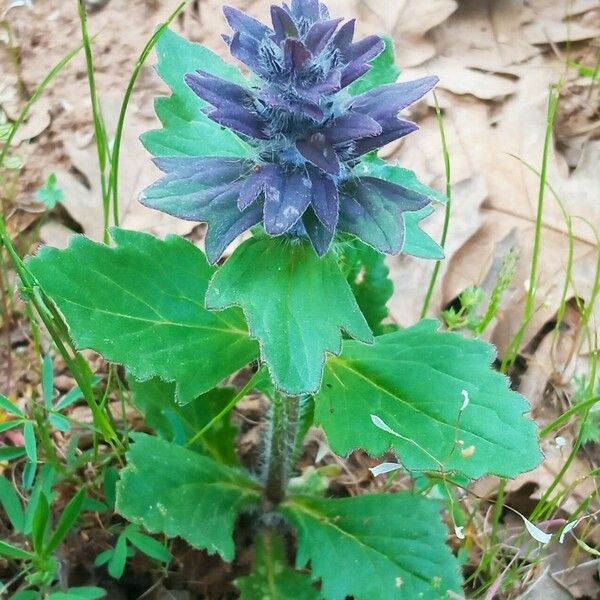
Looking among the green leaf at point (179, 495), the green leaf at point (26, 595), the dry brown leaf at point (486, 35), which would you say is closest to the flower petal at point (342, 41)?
the green leaf at point (179, 495)

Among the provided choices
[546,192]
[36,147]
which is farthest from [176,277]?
[546,192]

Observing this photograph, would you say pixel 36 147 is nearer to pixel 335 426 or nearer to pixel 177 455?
pixel 177 455

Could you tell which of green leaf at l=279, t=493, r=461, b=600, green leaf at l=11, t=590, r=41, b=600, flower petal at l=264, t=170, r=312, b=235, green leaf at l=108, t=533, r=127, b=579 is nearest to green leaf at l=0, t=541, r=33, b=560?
green leaf at l=11, t=590, r=41, b=600

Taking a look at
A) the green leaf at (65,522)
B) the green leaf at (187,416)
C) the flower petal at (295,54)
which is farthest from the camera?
the green leaf at (187,416)

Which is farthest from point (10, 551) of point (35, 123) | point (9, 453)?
point (35, 123)

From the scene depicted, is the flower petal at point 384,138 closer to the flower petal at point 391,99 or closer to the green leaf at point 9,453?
the flower petal at point 391,99

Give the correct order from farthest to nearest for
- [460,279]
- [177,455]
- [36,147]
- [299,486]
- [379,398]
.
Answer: [36,147] → [460,279] → [299,486] → [177,455] → [379,398]
